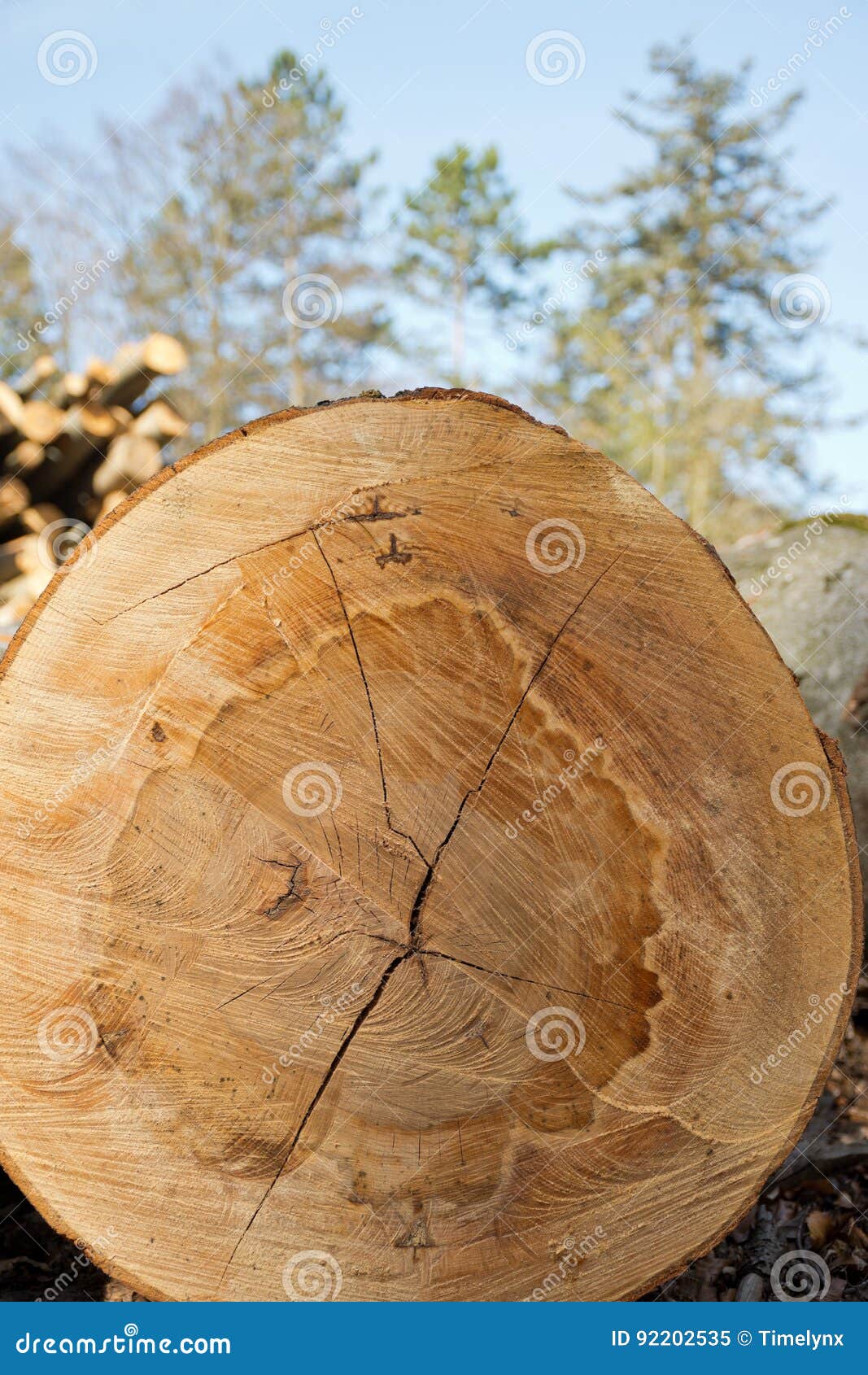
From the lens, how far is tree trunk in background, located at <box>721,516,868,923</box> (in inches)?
153

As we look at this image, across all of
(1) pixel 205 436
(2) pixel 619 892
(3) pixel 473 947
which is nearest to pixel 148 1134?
(3) pixel 473 947

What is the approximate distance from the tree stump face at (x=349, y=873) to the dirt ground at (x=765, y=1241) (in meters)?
0.70

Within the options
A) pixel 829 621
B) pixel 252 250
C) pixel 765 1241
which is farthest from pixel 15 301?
pixel 765 1241

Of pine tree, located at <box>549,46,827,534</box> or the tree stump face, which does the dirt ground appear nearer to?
the tree stump face

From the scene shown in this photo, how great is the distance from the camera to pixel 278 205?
15383 mm

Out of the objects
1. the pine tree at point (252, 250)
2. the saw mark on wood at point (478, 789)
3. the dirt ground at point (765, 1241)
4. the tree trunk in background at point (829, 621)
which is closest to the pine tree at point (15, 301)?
the pine tree at point (252, 250)

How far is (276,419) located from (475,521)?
0.42 m

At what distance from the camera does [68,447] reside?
21.6ft

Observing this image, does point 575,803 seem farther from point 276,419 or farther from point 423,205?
point 423,205

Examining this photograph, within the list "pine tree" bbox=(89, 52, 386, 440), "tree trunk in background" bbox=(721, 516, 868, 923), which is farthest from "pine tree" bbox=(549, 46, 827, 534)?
"tree trunk in background" bbox=(721, 516, 868, 923)

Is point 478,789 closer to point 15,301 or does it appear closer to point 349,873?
point 349,873

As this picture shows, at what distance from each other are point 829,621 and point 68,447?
5.02m

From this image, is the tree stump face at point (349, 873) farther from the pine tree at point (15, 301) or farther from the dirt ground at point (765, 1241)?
the pine tree at point (15, 301)

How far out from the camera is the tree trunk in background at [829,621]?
3.88m
